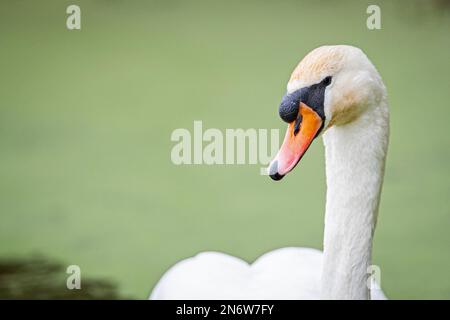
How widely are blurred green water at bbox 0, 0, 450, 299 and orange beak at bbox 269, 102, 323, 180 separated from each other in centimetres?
110

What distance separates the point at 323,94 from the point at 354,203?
228 mm

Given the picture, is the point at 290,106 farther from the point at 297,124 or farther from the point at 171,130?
the point at 171,130

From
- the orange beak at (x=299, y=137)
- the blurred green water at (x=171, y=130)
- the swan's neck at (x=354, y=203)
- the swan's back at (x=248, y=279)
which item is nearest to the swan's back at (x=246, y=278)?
the swan's back at (x=248, y=279)

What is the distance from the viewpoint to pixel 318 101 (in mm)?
1492


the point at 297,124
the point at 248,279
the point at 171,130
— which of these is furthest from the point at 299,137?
the point at 171,130

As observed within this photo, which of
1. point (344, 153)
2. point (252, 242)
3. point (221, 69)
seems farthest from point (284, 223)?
point (344, 153)

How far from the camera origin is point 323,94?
1.50 m

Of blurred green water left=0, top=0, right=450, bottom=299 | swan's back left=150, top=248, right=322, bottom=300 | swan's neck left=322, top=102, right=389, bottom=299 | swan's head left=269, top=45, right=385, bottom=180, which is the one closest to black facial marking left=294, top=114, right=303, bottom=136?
swan's head left=269, top=45, right=385, bottom=180

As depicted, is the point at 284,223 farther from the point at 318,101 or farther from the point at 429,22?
the point at 318,101

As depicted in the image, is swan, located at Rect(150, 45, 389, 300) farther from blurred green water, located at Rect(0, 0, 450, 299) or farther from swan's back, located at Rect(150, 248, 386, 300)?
blurred green water, located at Rect(0, 0, 450, 299)

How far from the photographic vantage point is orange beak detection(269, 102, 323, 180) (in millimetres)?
1474

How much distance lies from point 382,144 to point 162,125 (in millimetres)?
1467
